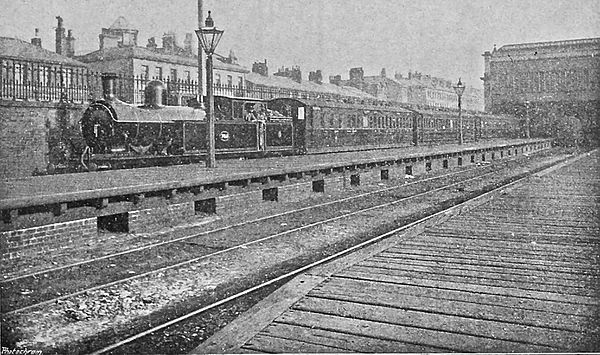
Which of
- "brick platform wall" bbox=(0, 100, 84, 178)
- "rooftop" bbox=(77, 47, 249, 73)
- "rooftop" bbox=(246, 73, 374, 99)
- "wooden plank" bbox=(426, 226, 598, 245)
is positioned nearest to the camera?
"wooden plank" bbox=(426, 226, 598, 245)

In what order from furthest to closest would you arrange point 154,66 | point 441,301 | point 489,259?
1. point 154,66
2. point 489,259
3. point 441,301

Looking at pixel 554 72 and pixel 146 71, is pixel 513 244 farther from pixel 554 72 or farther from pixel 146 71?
pixel 146 71

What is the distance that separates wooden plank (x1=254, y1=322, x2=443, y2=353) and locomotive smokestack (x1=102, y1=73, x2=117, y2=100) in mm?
10436

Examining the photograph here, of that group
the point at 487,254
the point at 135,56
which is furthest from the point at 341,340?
the point at 135,56

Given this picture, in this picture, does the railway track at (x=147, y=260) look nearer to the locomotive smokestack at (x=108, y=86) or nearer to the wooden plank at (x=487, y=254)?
the wooden plank at (x=487, y=254)

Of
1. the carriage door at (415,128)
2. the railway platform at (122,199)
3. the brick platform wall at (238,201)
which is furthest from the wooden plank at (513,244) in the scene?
the carriage door at (415,128)

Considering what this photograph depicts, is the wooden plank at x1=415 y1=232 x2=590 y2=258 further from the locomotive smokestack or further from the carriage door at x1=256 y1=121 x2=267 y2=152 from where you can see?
the carriage door at x1=256 y1=121 x2=267 y2=152

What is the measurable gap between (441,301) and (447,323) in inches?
15.6

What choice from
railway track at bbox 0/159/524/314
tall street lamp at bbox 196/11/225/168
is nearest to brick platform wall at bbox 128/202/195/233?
railway track at bbox 0/159/524/314

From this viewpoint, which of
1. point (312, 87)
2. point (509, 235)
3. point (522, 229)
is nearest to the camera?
point (509, 235)

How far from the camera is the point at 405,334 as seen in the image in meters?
2.88

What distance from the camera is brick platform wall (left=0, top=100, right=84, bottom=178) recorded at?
11.5 meters

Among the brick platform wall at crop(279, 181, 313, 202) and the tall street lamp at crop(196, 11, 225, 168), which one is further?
the brick platform wall at crop(279, 181, 313, 202)

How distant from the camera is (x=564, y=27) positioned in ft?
13.4
